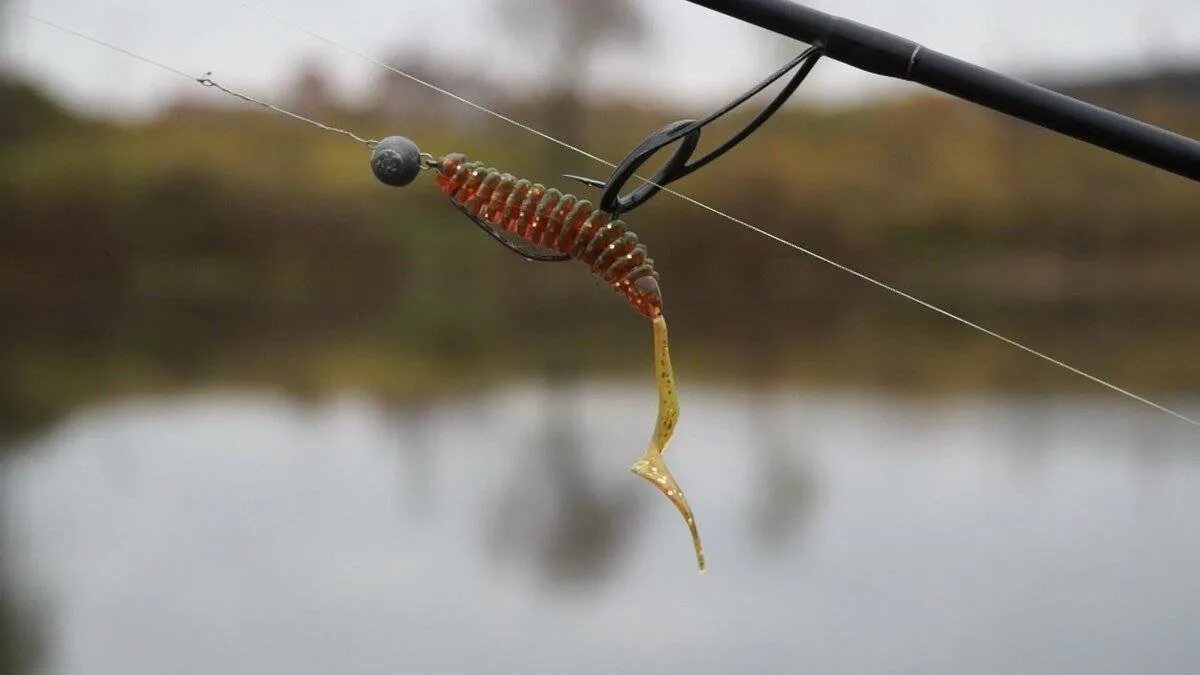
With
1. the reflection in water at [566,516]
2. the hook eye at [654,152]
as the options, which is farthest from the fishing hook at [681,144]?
the reflection in water at [566,516]

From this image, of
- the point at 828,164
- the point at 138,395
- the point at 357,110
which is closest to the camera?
the point at 357,110

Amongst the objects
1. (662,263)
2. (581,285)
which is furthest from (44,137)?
(662,263)

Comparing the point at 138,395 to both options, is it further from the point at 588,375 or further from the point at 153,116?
the point at 588,375

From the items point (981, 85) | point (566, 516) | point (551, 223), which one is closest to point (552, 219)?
point (551, 223)

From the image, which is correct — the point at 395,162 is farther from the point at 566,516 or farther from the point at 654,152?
the point at 566,516

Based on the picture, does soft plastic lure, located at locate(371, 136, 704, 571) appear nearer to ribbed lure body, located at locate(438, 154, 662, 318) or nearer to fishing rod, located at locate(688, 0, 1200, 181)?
ribbed lure body, located at locate(438, 154, 662, 318)

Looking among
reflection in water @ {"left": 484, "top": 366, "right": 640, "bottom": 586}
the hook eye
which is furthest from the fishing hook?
reflection in water @ {"left": 484, "top": 366, "right": 640, "bottom": 586}
